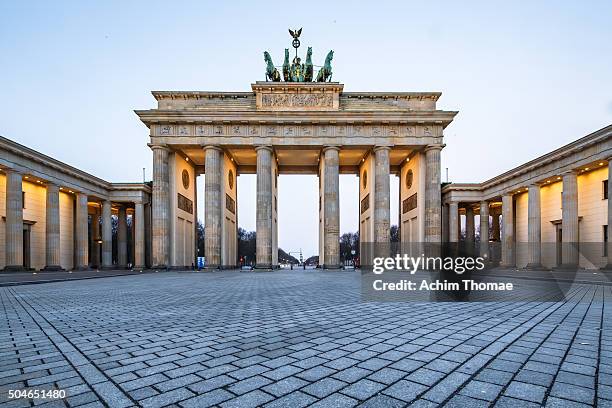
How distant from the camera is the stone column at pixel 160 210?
32.8 metres

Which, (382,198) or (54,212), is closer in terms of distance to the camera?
(54,212)

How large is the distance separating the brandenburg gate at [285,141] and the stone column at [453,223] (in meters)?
7.92

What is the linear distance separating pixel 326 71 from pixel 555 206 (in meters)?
25.5

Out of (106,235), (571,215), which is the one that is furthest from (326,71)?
(106,235)

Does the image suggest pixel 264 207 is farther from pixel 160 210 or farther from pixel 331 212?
pixel 160 210

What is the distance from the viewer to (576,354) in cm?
405

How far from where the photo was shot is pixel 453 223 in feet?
136

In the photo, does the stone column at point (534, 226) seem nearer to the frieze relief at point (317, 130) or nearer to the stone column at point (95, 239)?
the frieze relief at point (317, 130)

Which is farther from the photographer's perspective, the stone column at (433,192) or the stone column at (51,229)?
the stone column at (433,192)

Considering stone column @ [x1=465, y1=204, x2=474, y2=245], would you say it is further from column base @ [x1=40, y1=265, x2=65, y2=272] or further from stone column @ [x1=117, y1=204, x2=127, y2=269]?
column base @ [x1=40, y1=265, x2=65, y2=272]

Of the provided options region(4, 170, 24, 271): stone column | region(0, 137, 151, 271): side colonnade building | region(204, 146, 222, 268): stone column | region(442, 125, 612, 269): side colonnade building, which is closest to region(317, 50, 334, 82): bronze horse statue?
region(204, 146, 222, 268): stone column

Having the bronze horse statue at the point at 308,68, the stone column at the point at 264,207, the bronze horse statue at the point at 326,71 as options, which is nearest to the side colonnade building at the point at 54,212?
the stone column at the point at 264,207

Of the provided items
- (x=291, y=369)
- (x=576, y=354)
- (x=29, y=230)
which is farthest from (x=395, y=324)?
(x=29, y=230)

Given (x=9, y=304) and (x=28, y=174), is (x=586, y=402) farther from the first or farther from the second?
(x=28, y=174)
